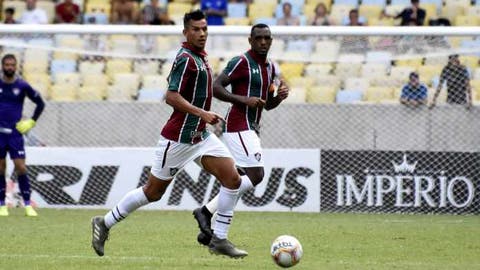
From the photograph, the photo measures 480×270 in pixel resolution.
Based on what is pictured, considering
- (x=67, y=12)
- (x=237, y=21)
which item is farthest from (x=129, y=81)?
(x=67, y=12)

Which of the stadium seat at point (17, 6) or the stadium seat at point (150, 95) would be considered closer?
the stadium seat at point (150, 95)

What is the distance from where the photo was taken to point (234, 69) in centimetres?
1330

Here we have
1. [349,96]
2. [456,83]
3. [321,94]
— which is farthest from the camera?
[321,94]

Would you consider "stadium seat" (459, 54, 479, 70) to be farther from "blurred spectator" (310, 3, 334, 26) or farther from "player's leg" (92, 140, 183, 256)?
"player's leg" (92, 140, 183, 256)

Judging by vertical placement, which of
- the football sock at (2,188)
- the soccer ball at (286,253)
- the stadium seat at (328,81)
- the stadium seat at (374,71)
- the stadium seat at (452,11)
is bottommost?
the football sock at (2,188)

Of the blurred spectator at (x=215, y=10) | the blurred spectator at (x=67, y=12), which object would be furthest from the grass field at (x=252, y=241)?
the blurred spectator at (x=67, y=12)

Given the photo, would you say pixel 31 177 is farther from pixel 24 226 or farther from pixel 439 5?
pixel 439 5

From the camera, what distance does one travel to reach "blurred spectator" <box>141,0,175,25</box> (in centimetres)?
2245

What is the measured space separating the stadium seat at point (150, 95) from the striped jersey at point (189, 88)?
8.30 m

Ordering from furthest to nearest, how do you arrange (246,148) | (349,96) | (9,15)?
(9,15) → (349,96) → (246,148)

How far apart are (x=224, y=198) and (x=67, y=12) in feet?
42.4

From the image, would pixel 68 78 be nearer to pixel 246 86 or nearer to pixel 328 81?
pixel 328 81

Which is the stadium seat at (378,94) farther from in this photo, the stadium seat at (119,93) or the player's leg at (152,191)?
the player's leg at (152,191)

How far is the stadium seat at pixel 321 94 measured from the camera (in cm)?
1907
